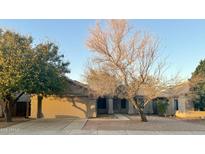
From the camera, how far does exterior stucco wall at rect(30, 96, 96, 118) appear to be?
78.0 ft

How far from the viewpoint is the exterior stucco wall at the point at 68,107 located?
23.8 m

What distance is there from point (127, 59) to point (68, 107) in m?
8.41

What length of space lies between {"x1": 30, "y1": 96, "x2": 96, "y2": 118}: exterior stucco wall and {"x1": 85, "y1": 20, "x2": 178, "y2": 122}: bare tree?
6088 millimetres

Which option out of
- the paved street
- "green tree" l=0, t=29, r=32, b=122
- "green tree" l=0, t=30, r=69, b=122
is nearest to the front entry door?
"green tree" l=0, t=30, r=69, b=122

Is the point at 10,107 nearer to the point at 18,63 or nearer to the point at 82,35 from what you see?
the point at 18,63

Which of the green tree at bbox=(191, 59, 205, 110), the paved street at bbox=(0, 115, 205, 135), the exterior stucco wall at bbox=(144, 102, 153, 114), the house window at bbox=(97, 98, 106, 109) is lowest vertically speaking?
the paved street at bbox=(0, 115, 205, 135)

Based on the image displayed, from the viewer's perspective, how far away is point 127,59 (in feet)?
59.3

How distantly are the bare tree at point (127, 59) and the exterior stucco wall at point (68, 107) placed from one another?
240 inches

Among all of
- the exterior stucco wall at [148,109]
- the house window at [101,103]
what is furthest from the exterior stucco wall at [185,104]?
the house window at [101,103]

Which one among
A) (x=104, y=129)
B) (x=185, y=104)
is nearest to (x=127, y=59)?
(x=104, y=129)

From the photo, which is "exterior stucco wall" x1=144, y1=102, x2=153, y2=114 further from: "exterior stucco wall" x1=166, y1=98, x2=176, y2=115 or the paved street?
the paved street

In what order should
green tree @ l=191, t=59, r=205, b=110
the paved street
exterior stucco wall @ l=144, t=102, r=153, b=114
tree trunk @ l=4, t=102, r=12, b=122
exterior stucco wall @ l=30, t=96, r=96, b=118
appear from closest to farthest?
the paved street → tree trunk @ l=4, t=102, r=12, b=122 → exterior stucco wall @ l=30, t=96, r=96, b=118 → green tree @ l=191, t=59, r=205, b=110 → exterior stucco wall @ l=144, t=102, r=153, b=114

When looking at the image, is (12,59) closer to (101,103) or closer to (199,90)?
(101,103)
